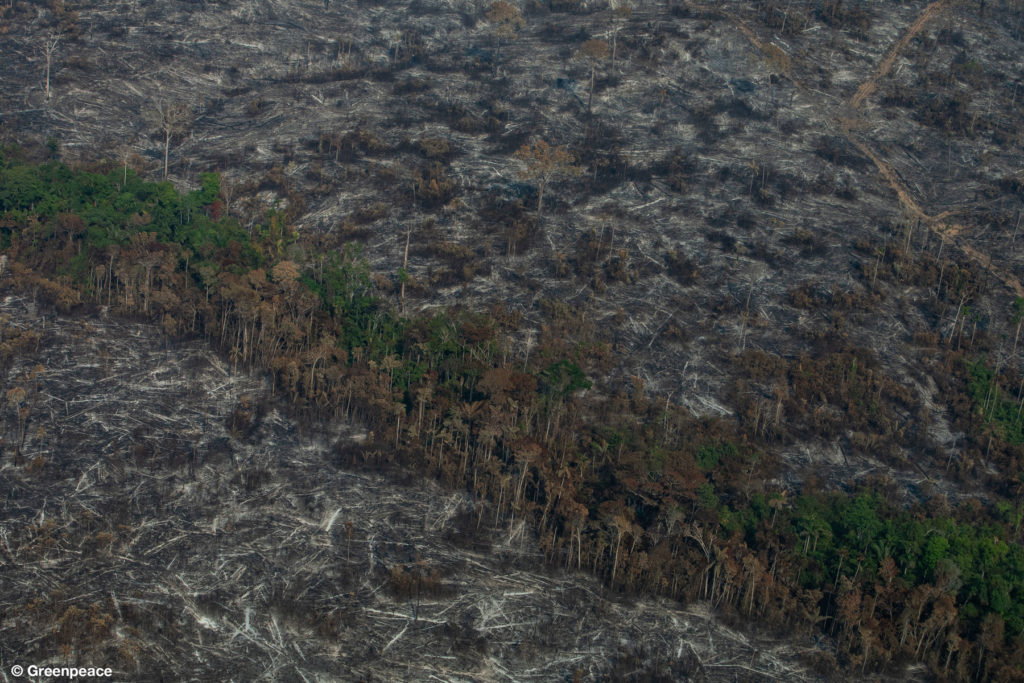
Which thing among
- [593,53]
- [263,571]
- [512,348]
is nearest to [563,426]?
[512,348]

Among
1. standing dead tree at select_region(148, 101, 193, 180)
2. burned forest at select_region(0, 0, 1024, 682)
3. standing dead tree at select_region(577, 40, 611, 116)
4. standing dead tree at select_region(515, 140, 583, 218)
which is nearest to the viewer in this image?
burned forest at select_region(0, 0, 1024, 682)

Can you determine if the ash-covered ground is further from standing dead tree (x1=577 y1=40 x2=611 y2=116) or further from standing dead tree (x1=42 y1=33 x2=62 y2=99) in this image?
standing dead tree (x1=577 y1=40 x2=611 y2=116)

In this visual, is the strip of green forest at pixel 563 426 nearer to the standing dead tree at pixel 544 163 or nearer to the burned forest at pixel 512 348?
the burned forest at pixel 512 348

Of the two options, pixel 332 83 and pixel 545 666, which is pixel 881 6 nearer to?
pixel 332 83

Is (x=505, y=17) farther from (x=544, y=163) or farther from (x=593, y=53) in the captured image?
(x=544, y=163)

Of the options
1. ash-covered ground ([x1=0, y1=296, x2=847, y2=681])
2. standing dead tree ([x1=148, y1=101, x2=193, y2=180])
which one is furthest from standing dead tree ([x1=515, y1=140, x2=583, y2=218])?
ash-covered ground ([x1=0, y1=296, x2=847, y2=681])

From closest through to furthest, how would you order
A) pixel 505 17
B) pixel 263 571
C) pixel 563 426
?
pixel 263 571, pixel 563 426, pixel 505 17
